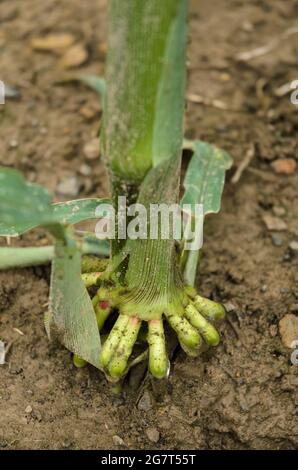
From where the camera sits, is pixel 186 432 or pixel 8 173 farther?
pixel 186 432

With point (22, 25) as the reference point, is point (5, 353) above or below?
below

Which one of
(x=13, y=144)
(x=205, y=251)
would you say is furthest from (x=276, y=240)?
(x=13, y=144)

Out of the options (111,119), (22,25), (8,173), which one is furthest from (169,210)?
(22,25)

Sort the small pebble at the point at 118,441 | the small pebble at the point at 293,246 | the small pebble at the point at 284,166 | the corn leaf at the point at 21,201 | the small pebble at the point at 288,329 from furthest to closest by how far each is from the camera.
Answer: the small pebble at the point at 284,166 → the small pebble at the point at 293,246 → the small pebble at the point at 288,329 → the small pebble at the point at 118,441 → the corn leaf at the point at 21,201

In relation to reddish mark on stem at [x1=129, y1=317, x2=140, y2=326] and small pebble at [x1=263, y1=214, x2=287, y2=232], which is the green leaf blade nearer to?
small pebble at [x1=263, y1=214, x2=287, y2=232]

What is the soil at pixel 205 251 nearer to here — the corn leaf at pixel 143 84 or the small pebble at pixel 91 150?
the small pebble at pixel 91 150

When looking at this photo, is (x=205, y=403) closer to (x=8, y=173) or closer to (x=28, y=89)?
(x=8, y=173)

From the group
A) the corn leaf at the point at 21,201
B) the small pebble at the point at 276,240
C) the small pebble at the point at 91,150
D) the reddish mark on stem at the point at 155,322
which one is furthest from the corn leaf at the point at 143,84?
the small pebble at the point at 91,150

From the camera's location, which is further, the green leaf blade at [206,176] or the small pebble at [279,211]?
the small pebble at [279,211]
